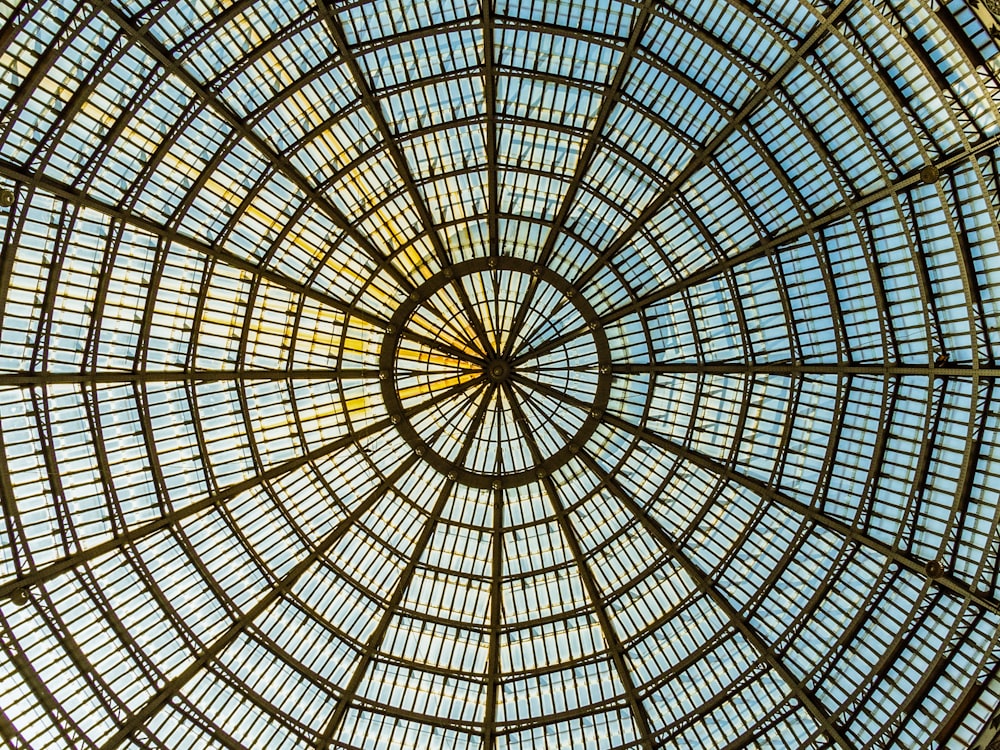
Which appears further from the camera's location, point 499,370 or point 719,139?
point 499,370

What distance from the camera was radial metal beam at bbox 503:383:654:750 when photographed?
110 feet

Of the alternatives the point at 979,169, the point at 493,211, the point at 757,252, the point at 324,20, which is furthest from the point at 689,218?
the point at 324,20

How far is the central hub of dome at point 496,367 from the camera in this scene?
33750 mm

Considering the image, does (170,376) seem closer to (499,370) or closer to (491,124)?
(499,370)

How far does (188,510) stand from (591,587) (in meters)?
15.6

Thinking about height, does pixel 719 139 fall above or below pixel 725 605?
above

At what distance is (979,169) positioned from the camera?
2420cm

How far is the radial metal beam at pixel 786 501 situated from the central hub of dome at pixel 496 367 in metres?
0.36

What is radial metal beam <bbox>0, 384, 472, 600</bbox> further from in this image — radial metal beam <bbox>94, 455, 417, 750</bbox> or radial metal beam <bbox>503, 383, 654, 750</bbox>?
radial metal beam <bbox>503, 383, 654, 750</bbox>

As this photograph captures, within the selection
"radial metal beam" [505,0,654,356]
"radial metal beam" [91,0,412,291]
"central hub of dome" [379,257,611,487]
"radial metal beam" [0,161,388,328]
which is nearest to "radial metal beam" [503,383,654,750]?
"central hub of dome" [379,257,611,487]

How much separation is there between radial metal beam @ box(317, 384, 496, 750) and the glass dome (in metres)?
0.17

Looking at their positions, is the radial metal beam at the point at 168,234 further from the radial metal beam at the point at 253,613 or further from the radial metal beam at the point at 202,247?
the radial metal beam at the point at 253,613

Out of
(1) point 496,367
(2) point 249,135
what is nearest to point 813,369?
(1) point 496,367

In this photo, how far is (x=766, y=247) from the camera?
1217 inches
